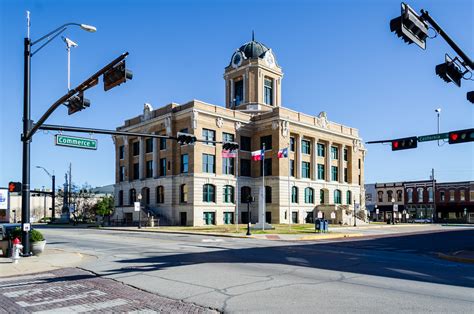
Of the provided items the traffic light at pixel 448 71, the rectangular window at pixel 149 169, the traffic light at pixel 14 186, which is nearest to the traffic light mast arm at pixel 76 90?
the traffic light at pixel 14 186

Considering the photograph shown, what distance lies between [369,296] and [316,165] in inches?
2159

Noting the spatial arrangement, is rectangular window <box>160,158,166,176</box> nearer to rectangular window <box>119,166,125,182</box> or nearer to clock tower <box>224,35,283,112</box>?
rectangular window <box>119,166,125,182</box>

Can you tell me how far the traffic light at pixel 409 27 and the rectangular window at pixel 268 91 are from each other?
184 ft

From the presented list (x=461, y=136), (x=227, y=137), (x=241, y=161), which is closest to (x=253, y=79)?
(x=227, y=137)

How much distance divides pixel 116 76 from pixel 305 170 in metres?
51.3

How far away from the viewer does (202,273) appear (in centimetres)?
1316

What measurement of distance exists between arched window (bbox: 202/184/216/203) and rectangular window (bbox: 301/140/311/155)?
15.7m

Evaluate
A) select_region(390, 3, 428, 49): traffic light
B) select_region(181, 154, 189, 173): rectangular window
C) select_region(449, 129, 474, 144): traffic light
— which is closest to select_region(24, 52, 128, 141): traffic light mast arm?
select_region(390, 3, 428, 49): traffic light

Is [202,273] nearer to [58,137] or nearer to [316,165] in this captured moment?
[58,137]

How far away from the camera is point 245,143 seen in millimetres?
59312

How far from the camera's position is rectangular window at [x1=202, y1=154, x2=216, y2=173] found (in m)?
53.3

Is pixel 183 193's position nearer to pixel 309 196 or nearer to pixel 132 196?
pixel 132 196

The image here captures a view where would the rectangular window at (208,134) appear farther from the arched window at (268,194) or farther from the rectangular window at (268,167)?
the arched window at (268,194)

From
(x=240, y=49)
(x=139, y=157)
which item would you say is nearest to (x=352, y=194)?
(x=240, y=49)
